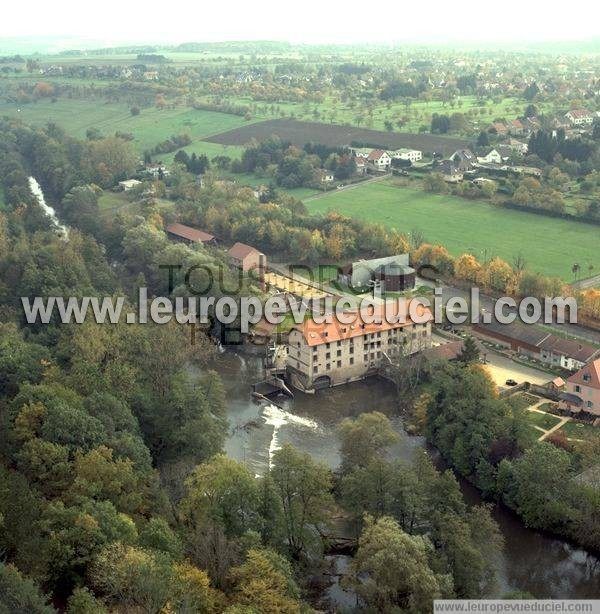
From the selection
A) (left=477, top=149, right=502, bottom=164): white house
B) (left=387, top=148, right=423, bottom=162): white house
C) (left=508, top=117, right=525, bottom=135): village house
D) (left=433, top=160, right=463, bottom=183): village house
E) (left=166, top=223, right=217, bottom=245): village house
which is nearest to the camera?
(left=166, top=223, right=217, bottom=245): village house

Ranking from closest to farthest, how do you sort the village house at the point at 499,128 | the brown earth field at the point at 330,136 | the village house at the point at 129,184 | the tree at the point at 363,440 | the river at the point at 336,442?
the river at the point at 336,442 < the tree at the point at 363,440 < the village house at the point at 129,184 < the brown earth field at the point at 330,136 < the village house at the point at 499,128

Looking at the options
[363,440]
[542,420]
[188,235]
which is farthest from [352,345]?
[188,235]

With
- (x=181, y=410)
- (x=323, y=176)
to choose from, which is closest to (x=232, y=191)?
(x=323, y=176)

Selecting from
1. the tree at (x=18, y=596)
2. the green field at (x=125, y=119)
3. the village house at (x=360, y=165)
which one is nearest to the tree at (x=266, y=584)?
the tree at (x=18, y=596)

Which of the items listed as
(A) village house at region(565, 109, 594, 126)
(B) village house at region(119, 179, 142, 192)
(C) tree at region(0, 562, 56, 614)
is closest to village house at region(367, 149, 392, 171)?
(B) village house at region(119, 179, 142, 192)

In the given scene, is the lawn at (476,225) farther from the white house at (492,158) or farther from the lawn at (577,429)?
the lawn at (577,429)

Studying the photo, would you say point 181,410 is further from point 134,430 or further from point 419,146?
point 419,146

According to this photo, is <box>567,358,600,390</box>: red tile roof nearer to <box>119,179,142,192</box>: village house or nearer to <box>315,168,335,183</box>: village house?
<box>315,168,335,183</box>: village house
